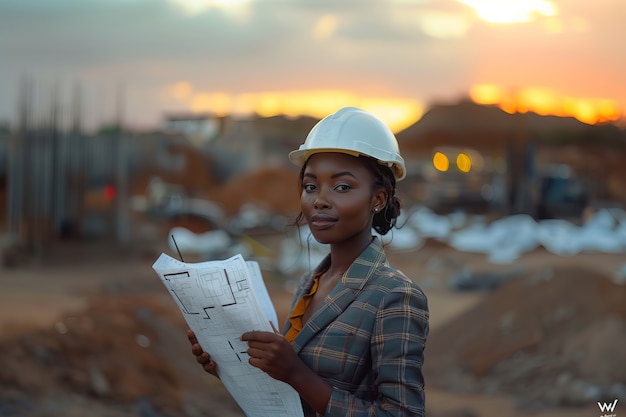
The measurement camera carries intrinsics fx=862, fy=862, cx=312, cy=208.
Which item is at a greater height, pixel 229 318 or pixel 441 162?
pixel 441 162

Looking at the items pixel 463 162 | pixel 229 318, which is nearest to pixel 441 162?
pixel 463 162

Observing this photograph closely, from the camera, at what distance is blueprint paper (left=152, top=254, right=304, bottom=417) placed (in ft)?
6.16

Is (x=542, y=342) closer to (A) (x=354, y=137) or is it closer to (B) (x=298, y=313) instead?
(B) (x=298, y=313)

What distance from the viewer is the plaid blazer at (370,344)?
1.86 m

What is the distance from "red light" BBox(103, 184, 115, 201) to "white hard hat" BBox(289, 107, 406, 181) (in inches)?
676

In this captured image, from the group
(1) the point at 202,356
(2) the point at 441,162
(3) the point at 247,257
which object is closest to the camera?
(1) the point at 202,356

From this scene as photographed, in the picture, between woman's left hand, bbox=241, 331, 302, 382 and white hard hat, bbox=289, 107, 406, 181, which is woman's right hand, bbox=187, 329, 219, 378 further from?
white hard hat, bbox=289, 107, 406, 181

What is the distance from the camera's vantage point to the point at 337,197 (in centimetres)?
205

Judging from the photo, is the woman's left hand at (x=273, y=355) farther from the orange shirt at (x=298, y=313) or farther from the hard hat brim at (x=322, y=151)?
the hard hat brim at (x=322, y=151)

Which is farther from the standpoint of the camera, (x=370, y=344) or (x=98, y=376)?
(x=98, y=376)

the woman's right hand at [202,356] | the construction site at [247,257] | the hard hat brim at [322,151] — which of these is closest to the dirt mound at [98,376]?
the construction site at [247,257]

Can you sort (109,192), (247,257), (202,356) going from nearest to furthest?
(202,356) < (247,257) < (109,192)

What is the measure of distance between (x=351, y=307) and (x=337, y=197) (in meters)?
0.27
